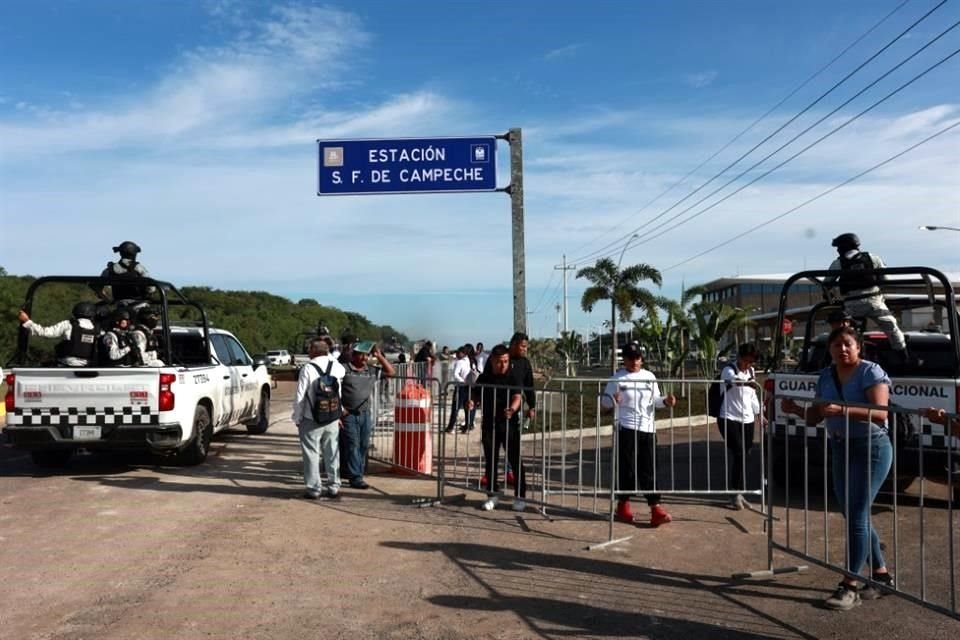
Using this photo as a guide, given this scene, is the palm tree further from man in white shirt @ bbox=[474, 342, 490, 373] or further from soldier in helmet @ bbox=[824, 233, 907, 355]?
soldier in helmet @ bbox=[824, 233, 907, 355]

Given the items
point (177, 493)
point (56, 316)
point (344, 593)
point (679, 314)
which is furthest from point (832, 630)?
point (56, 316)

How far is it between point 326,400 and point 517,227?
4380mm

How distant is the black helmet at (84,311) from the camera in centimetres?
1017

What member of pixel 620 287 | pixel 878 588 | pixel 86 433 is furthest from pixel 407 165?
pixel 620 287

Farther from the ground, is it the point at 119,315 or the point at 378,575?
the point at 119,315

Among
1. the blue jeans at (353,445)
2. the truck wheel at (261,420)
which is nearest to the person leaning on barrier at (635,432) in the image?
the blue jeans at (353,445)

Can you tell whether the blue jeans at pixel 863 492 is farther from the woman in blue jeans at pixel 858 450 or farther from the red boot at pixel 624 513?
the red boot at pixel 624 513

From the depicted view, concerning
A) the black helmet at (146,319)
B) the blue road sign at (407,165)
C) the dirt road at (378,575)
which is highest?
the blue road sign at (407,165)

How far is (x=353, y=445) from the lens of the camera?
9.26 meters

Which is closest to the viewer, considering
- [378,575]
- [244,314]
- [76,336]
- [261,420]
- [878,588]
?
[878,588]

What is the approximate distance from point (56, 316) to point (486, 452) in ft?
141

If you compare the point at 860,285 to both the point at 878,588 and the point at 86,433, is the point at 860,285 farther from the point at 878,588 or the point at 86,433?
the point at 86,433

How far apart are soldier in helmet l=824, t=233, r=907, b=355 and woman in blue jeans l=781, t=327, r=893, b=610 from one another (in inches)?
129

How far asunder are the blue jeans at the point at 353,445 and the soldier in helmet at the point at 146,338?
264 centimetres
